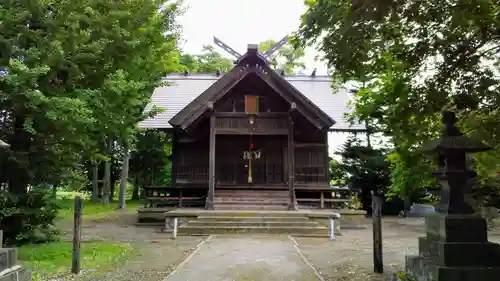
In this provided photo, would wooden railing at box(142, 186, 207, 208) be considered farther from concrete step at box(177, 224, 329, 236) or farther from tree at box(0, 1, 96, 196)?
tree at box(0, 1, 96, 196)

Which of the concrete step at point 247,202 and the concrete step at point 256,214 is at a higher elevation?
the concrete step at point 247,202

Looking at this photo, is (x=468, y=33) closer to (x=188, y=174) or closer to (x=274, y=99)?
(x=274, y=99)

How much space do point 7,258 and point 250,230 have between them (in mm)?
8845

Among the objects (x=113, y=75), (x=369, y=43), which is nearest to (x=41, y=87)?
(x=113, y=75)

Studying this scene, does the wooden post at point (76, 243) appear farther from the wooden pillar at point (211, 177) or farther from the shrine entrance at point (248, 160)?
the shrine entrance at point (248, 160)

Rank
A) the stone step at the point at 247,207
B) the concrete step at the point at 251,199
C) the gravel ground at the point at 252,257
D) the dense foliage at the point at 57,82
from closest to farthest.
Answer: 1. the gravel ground at the point at 252,257
2. the dense foliage at the point at 57,82
3. the stone step at the point at 247,207
4. the concrete step at the point at 251,199

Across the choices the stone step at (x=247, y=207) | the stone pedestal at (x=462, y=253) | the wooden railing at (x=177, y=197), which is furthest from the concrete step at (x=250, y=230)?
the stone pedestal at (x=462, y=253)

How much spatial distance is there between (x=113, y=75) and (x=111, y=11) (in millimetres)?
1567

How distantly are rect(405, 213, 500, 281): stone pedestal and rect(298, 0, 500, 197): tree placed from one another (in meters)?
1.36

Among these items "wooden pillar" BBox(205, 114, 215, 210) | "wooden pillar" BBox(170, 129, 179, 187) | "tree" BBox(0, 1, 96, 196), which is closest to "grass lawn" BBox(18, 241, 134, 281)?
"tree" BBox(0, 1, 96, 196)

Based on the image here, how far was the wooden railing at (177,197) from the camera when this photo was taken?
1734 cm

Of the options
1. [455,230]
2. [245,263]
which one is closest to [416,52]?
[455,230]

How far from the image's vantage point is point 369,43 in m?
6.01

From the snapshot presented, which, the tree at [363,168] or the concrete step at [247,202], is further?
the tree at [363,168]
